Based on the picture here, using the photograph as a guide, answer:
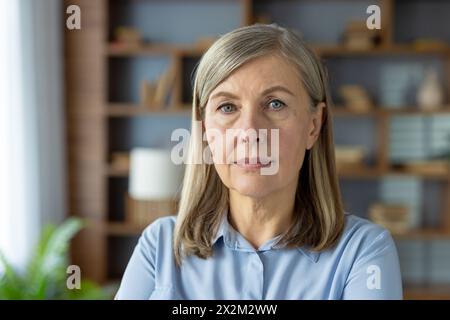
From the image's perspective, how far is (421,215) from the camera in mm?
2652

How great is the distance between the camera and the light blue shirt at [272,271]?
515 mm

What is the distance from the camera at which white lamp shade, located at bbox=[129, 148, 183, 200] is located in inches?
86.1

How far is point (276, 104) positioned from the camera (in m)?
0.47

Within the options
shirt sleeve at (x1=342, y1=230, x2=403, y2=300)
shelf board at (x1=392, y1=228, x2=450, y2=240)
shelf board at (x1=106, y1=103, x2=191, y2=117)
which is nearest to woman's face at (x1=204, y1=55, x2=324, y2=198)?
shirt sleeve at (x1=342, y1=230, x2=403, y2=300)

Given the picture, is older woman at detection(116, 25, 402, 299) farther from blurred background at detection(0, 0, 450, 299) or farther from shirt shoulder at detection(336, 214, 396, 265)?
blurred background at detection(0, 0, 450, 299)

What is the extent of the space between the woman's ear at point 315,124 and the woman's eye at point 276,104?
5 centimetres

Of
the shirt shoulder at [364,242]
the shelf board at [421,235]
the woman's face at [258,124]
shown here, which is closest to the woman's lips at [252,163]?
the woman's face at [258,124]

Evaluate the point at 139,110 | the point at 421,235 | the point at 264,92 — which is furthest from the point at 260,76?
the point at 421,235

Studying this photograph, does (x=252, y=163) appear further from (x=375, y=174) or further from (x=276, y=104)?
(x=375, y=174)

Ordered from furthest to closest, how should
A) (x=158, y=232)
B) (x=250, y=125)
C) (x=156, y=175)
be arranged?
(x=156, y=175), (x=158, y=232), (x=250, y=125)

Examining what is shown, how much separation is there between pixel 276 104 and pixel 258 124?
0.9 inches

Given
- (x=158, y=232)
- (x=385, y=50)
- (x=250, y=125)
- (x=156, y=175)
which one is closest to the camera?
(x=250, y=125)

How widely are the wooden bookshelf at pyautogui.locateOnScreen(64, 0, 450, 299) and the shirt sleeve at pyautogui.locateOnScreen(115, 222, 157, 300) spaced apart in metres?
1.93
